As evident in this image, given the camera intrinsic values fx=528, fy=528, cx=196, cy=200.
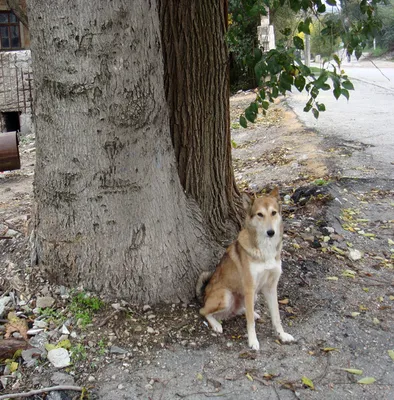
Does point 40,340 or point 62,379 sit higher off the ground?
point 40,340

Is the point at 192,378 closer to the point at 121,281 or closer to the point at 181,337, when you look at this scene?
the point at 181,337

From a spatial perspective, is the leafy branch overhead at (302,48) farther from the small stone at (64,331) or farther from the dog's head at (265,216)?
the small stone at (64,331)

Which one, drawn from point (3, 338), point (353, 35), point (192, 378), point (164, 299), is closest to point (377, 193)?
point (353, 35)

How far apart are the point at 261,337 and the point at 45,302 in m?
1.73

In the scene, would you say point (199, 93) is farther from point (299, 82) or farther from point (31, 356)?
point (31, 356)

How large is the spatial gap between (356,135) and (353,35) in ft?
23.4

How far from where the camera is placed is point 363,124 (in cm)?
1259

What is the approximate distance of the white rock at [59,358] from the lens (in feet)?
12.0

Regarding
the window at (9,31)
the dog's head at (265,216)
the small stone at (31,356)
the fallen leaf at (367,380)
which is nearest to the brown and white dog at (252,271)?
the dog's head at (265,216)

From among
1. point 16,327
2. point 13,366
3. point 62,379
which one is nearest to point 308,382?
point 62,379

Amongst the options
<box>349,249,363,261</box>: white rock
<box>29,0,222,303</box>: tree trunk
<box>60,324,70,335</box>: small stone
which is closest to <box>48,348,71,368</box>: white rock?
<box>60,324,70,335</box>: small stone

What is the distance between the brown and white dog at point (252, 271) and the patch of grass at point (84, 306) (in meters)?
0.86

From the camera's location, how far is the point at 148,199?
13.7 ft

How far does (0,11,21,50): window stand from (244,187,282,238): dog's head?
1575 centimetres
